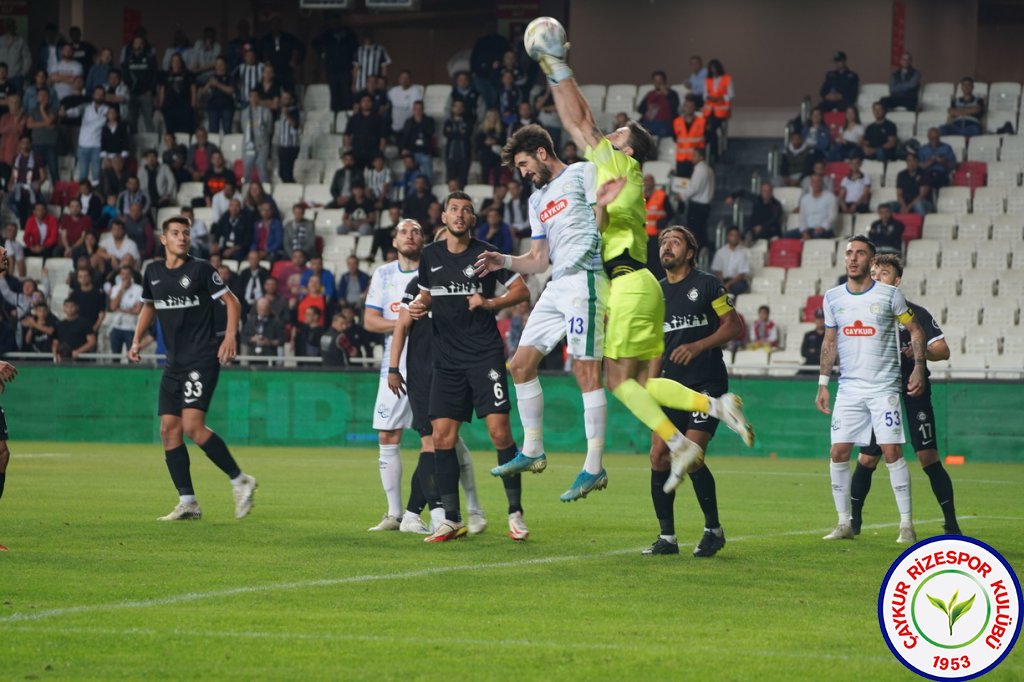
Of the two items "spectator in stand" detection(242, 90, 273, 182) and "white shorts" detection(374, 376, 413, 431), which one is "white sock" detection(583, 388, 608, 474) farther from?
"spectator in stand" detection(242, 90, 273, 182)

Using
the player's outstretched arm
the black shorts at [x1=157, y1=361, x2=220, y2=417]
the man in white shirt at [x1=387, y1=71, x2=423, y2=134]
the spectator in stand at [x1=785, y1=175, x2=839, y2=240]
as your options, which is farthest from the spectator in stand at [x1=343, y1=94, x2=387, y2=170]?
the player's outstretched arm

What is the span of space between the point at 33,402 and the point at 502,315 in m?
7.57

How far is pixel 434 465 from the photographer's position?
1155cm

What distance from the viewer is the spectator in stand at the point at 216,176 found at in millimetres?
28891

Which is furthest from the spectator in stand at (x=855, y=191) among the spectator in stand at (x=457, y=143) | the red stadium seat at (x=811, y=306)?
the spectator in stand at (x=457, y=143)

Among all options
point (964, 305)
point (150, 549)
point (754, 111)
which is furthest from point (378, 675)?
point (754, 111)

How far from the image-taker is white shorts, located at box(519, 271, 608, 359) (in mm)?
10008

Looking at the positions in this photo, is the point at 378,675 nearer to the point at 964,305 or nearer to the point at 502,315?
the point at 502,315

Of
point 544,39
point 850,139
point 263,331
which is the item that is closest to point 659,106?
point 850,139

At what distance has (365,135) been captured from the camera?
28875mm

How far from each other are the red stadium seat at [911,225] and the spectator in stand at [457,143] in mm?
7773

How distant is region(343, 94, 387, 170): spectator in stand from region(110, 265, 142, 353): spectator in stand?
491 cm

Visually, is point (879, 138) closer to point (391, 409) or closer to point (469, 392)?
point (391, 409)

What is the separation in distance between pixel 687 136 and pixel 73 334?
10843mm
